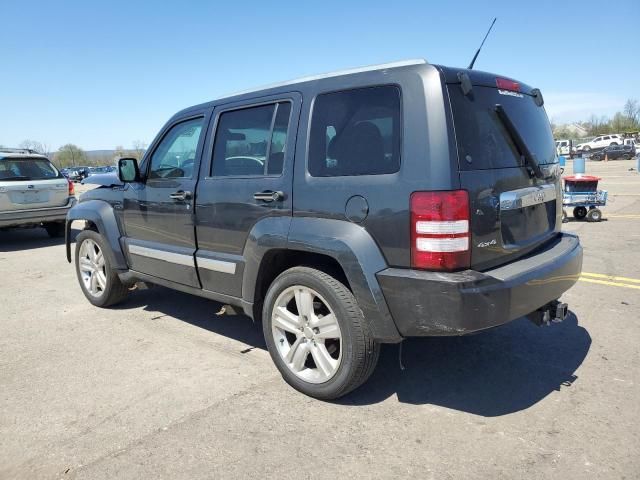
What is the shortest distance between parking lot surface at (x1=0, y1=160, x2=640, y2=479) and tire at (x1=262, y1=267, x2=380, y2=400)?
6.1 inches

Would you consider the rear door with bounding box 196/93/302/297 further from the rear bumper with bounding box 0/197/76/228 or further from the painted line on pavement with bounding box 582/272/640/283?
the rear bumper with bounding box 0/197/76/228

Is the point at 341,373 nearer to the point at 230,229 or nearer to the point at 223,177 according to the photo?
the point at 230,229

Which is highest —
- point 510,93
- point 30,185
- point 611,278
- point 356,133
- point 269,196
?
point 510,93

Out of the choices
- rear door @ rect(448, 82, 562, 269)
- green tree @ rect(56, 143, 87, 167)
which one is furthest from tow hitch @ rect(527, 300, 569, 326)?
green tree @ rect(56, 143, 87, 167)

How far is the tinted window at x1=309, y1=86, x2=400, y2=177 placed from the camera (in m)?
2.81

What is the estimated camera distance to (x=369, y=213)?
9.20 ft

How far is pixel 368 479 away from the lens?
240cm

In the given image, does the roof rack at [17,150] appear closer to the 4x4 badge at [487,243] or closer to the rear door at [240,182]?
the rear door at [240,182]

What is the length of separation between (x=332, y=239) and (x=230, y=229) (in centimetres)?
104

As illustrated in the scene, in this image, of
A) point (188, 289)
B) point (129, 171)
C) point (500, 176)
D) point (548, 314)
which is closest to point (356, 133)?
point (500, 176)

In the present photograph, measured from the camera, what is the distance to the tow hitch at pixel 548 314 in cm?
319

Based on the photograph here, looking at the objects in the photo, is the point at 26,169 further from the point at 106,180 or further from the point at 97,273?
the point at 106,180

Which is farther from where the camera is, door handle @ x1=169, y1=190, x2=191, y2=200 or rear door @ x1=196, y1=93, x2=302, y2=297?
door handle @ x1=169, y1=190, x2=191, y2=200

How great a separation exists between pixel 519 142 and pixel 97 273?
443 cm
